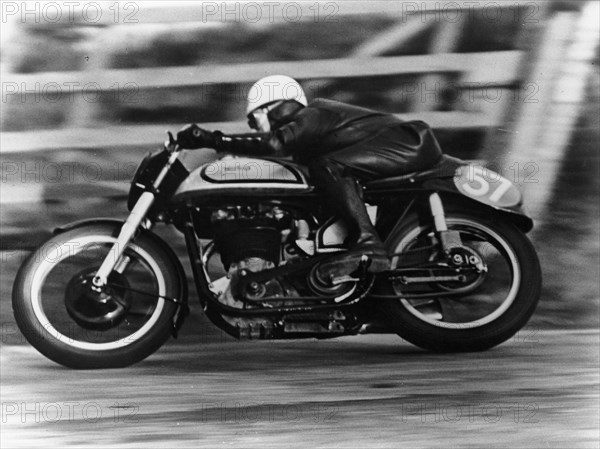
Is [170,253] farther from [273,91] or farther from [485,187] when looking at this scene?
[485,187]

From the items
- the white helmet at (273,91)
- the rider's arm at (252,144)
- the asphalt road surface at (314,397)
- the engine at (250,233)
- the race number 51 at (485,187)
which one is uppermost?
the white helmet at (273,91)

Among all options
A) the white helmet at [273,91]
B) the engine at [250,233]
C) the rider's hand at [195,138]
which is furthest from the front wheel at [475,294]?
the rider's hand at [195,138]

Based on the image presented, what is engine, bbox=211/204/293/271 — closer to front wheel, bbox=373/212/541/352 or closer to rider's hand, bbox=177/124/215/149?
rider's hand, bbox=177/124/215/149

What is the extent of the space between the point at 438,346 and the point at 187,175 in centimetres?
141

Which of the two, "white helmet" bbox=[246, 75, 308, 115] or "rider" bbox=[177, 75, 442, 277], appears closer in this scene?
"rider" bbox=[177, 75, 442, 277]

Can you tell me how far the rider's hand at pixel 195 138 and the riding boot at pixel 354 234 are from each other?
560mm

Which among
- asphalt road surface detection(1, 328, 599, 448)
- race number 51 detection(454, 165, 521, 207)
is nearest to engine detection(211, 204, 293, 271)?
asphalt road surface detection(1, 328, 599, 448)

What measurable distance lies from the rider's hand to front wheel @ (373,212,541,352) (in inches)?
37.5

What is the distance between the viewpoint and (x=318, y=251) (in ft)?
13.9

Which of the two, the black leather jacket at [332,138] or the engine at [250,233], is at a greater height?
A: the black leather jacket at [332,138]

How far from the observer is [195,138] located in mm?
4230

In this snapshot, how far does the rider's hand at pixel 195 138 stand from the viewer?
13.9 feet

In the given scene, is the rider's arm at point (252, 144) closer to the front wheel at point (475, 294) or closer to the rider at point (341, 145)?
the rider at point (341, 145)

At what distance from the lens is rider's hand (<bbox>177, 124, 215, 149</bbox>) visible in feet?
13.9
